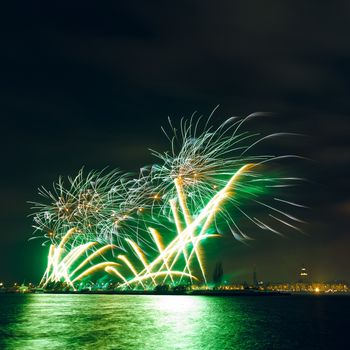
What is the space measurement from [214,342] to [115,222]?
161 feet

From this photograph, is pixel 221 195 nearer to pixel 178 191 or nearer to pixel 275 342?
pixel 178 191

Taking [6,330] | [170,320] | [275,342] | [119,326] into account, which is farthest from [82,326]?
[275,342]

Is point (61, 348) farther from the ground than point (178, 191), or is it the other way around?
point (178, 191)

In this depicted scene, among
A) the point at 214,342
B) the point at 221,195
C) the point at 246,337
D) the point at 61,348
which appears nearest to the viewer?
the point at 61,348

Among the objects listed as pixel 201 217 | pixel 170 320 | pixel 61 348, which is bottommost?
pixel 61 348

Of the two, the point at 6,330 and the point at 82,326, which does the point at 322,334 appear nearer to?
the point at 82,326

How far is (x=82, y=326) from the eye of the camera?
66.1 meters

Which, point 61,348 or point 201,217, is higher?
point 201,217

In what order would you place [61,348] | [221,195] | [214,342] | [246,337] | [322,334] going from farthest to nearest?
[221,195], [322,334], [246,337], [214,342], [61,348]

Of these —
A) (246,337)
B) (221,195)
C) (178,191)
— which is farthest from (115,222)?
(246,337)

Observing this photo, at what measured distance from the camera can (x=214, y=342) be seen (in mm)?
52906

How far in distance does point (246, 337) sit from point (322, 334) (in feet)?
37.0

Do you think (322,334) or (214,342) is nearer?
(214,342)

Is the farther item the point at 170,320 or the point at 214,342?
the point at 170,320
